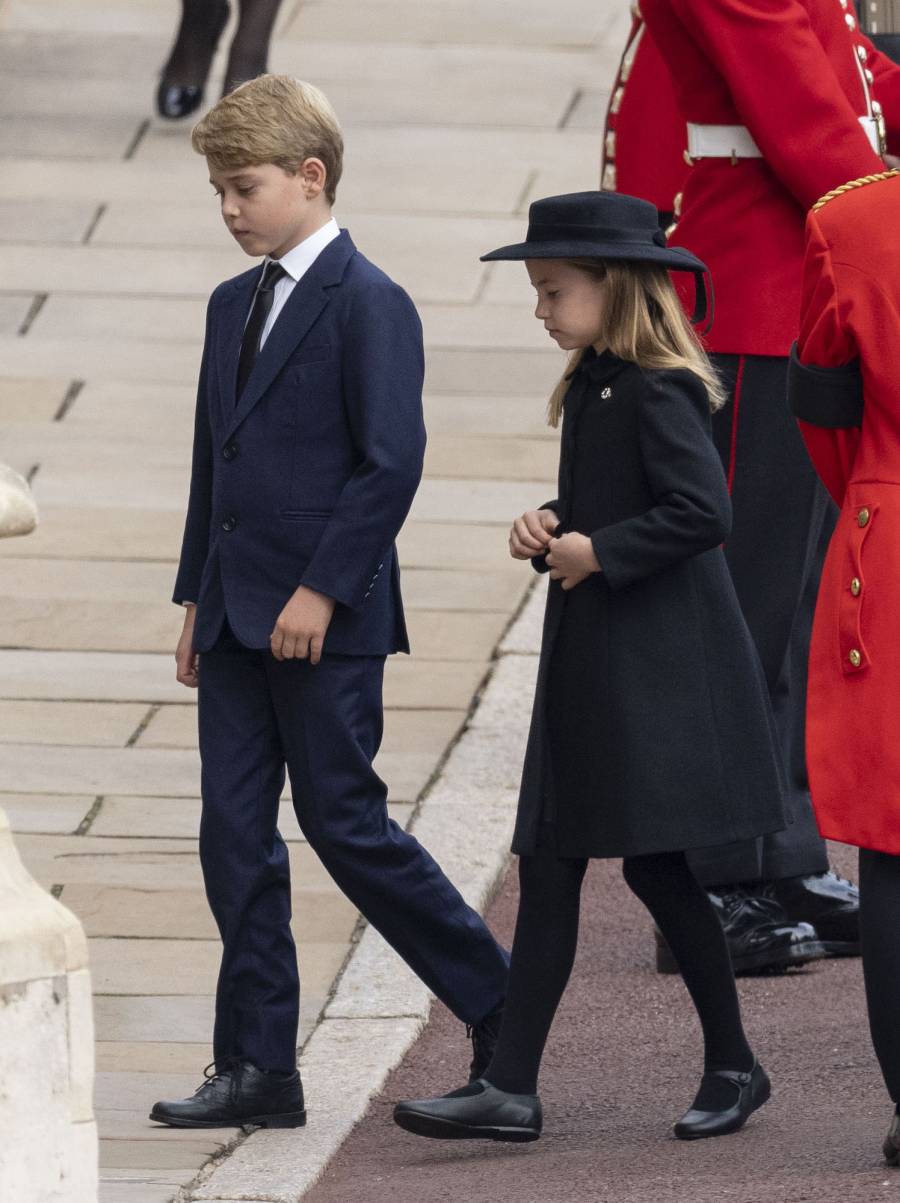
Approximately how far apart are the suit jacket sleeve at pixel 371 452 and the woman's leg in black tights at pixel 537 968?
0.53 m

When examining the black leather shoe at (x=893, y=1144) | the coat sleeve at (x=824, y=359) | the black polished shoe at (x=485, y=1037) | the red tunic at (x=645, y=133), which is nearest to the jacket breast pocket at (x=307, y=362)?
the coat sleeve at (x=824, y=359)

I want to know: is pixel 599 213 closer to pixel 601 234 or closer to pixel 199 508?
pixel 601 234

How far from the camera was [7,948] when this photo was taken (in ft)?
10.6

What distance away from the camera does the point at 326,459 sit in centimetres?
422

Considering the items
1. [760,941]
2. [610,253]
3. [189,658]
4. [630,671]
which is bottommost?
[760,941]

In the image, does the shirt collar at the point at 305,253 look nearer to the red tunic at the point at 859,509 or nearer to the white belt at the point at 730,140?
the red tunic at the point at 859,509

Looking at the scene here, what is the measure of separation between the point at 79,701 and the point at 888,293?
329 cm

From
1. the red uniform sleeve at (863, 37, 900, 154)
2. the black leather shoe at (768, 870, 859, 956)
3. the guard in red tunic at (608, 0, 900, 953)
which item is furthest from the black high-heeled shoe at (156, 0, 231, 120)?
the black leather shoe at (768, 870, 859, 956)

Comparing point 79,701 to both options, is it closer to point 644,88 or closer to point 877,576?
point 644,88

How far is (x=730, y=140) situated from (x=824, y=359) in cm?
132

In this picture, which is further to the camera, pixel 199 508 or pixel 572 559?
pixel 199 508

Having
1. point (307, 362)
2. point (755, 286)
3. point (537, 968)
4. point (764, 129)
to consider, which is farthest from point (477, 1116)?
point (764, 129)

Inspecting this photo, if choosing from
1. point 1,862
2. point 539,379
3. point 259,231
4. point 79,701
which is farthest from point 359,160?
point 1,862

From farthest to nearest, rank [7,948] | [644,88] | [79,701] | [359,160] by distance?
[359,160], [79,701], [644,88], [7,948]
